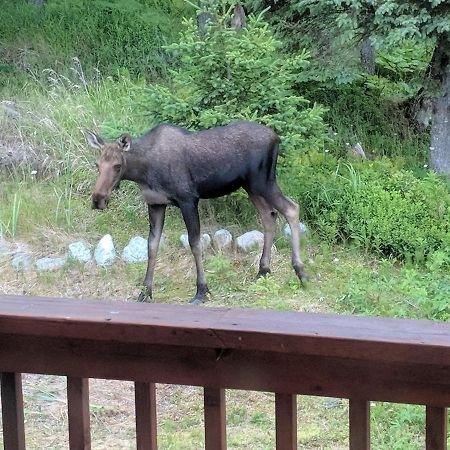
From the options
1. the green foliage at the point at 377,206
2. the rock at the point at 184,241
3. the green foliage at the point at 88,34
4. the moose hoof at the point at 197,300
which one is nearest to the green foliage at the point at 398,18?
the green foliage at the point at 377,206

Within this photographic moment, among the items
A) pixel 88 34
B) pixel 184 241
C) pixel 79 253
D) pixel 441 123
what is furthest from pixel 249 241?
pixel 88 34

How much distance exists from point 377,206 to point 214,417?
6.03 m

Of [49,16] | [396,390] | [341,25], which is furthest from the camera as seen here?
[49,16]

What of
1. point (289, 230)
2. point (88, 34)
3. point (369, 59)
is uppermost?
point (88, 34)

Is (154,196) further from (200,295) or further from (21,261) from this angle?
(21,261)

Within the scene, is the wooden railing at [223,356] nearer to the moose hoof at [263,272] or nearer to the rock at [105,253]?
the moose hoof at [263,272]

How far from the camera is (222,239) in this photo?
7.99 m

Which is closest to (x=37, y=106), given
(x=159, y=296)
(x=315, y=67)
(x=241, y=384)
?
(x=315, y=67)

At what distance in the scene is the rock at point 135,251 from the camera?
7879 mm

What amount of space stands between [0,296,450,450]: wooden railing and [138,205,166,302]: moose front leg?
4.67 meters

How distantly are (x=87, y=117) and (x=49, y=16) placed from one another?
5.75 metres

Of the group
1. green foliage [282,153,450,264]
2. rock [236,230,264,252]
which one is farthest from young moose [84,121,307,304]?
green foliage [282,153,450,264]

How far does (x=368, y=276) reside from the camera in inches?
279

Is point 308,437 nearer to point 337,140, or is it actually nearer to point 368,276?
point 368,276
